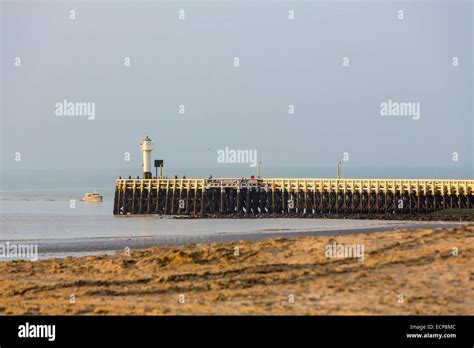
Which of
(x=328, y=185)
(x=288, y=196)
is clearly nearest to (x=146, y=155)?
(x=288, y=196)

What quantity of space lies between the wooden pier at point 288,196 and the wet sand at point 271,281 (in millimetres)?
41106

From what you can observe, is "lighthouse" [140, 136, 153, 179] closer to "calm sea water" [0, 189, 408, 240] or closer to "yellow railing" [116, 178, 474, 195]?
"yellow railing" [116, 178, 474, 195]

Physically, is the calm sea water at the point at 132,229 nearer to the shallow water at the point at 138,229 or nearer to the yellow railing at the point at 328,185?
the shallow water at the point at 138,229

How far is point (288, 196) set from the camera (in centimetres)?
7219

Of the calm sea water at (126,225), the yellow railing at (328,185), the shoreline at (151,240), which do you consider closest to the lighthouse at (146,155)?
the yellow railing at (328,185)

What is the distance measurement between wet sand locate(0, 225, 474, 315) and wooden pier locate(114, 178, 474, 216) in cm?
4111

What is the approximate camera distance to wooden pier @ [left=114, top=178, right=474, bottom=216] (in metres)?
67.3

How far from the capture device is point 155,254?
28.7 m

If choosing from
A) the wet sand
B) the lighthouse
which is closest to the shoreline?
the wet sand

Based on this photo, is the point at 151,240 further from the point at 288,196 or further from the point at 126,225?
the point at 288,196

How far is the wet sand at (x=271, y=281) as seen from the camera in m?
19.4
